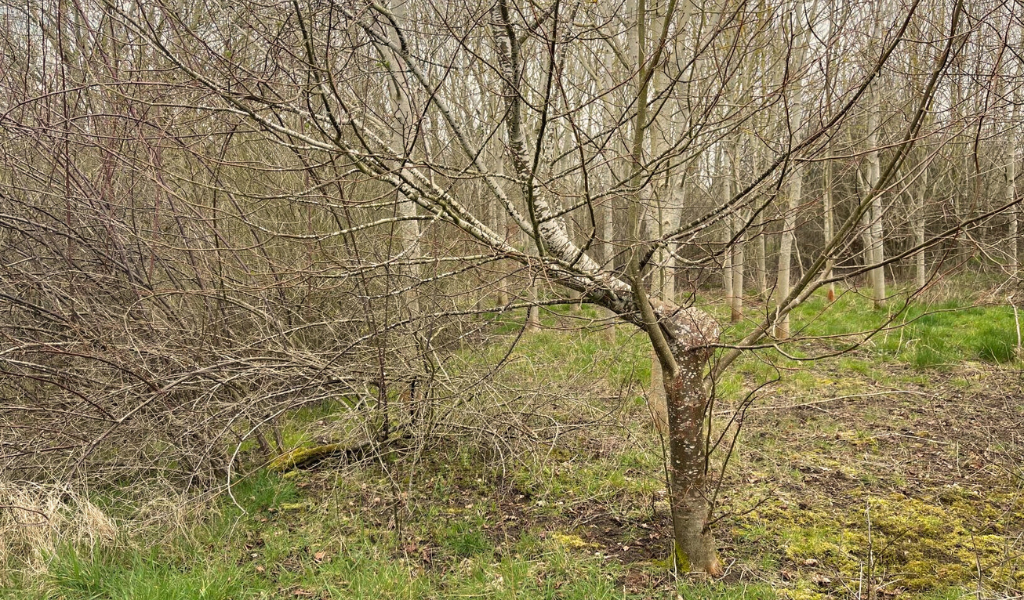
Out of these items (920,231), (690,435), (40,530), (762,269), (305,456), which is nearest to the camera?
(762,269)

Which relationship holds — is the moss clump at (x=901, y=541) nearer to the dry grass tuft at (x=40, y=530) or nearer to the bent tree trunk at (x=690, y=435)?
the bent tree trunk at (x=690, y=435)

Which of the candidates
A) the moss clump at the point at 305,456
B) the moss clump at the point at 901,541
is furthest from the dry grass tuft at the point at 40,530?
the moss clump at the point at 901,541

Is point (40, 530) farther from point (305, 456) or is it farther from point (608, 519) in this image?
point (608, 519)

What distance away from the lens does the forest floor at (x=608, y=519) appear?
10.6 ft

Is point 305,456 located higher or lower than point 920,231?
lower

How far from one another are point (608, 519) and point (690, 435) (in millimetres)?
1258

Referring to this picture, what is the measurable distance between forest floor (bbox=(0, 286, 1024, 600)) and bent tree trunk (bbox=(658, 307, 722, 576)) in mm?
143

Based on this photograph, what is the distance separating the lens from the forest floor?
3240 mm

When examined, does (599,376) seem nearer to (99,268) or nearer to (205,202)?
(205,202)

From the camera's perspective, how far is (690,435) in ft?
10.2

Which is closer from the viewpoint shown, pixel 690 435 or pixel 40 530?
pixel 690 435

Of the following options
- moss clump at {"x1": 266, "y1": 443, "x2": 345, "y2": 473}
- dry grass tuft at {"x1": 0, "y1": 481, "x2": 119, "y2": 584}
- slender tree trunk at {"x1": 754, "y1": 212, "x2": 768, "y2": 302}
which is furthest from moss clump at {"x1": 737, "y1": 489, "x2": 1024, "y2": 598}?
dry grass tuft at {"x1": 0, "y1": 481, "x2": 119, "y2": 584}

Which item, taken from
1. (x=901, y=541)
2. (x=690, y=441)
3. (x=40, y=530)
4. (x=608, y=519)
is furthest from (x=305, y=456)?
(x=901, y=541)

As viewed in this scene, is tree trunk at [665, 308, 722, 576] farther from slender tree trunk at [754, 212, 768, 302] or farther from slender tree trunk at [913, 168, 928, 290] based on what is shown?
slender tree trunk at [913, 168, 928, 290]
